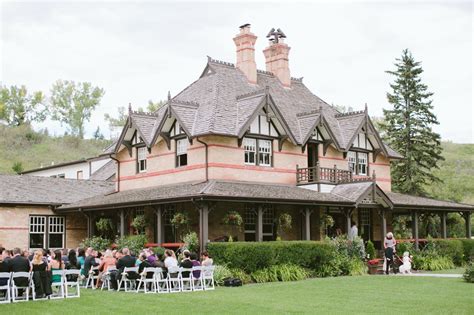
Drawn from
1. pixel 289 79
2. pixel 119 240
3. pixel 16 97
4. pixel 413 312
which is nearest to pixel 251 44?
pixel 289 79

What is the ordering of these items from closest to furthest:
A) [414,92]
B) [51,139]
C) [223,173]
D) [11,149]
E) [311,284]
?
[311,284] < [223,173] < [414,92] < [11,149] < [51,139]

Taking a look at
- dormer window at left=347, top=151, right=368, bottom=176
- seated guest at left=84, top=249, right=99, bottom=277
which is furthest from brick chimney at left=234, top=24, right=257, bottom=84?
seated guest at left=84, top=249, right=99, bottom=277

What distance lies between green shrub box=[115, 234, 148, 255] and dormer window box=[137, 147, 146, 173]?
191 inches

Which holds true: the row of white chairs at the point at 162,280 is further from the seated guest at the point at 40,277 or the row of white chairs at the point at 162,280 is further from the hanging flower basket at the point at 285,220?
the hanging flower basket at the point at 285,220

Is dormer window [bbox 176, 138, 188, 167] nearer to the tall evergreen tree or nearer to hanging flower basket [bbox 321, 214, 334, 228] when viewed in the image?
hanging flower basket [bbox 321, 214, 334, 228]

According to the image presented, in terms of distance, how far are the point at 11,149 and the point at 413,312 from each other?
70687 mm

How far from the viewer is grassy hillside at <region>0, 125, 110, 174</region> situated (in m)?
76.1

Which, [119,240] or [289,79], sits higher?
[289,79]

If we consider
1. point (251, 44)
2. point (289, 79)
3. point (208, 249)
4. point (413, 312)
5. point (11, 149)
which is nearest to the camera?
point (413, 312)

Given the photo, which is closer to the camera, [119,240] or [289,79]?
[119,240]

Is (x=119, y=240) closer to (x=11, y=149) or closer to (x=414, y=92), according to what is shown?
(x=414, y=92)

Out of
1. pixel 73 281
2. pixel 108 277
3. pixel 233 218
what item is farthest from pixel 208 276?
pixel 233 218

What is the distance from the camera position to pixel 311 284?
23.0 metres

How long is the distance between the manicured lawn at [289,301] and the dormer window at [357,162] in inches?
518
